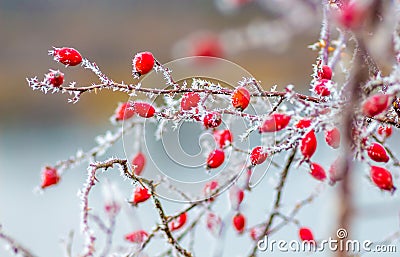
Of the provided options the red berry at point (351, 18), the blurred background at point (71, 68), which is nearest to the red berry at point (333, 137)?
the red berry at point (351, 18)

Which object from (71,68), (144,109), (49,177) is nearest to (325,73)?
(144,109)

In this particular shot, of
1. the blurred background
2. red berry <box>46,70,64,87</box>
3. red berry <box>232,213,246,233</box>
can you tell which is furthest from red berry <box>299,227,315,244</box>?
the blurred background

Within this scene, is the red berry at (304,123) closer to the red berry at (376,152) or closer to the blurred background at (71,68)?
the red berry at (376,152)

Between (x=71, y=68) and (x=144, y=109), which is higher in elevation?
(x=71, y=68)

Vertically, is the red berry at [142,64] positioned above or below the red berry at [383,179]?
above

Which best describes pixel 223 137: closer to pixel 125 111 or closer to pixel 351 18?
pixel 125 111

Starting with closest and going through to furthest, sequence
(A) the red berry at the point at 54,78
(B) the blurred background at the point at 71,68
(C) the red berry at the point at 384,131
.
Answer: (A) the red berry at the point at 54,78 → (C) the red berry at the point at 384,131 → (B) the blurred background at the point at 71,68
